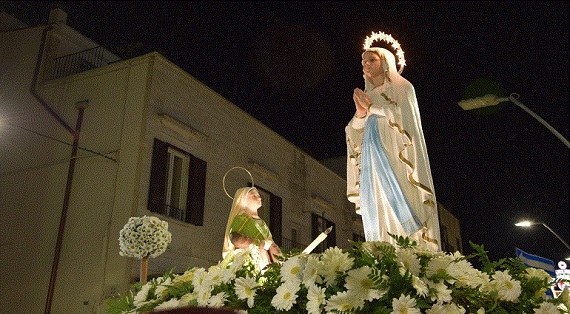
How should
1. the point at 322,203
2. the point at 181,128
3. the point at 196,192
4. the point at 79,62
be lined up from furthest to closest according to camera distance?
1. the point at 322,203
2. the point at 79,62
3. the point at 196,192
4. the point at 181,128

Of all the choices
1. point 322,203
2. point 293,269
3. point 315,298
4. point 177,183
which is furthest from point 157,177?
point 315,298

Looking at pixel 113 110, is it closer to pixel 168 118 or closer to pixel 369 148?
pixel 168 118

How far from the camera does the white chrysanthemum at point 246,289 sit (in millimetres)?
2842

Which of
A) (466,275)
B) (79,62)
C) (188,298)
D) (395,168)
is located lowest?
(188,298)

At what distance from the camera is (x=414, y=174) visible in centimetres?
518

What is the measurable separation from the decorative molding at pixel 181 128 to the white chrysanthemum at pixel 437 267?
12.2m

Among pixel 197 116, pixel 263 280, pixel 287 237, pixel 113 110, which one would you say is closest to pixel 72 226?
pixel 113 110

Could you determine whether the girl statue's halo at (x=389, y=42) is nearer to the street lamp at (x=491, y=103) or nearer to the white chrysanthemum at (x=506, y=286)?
the white chrysanthemum at (x=506, y=286)

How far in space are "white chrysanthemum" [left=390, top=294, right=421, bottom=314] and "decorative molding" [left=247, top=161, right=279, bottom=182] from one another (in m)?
14.9

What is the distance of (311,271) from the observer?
277 cm

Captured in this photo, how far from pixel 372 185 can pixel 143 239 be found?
225 centimetres

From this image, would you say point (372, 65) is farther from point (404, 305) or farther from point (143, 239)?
point (404, 305)

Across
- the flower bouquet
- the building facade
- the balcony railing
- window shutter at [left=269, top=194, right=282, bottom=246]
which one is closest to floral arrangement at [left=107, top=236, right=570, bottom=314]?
the flower bouquet

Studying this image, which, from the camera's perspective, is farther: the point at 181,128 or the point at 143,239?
→ the point at 181,128
